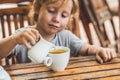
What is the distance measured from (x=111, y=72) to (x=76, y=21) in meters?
0.61

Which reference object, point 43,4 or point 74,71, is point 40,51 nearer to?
point 74,71

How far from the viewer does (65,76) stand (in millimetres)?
949

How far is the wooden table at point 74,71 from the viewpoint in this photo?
0.94 metres

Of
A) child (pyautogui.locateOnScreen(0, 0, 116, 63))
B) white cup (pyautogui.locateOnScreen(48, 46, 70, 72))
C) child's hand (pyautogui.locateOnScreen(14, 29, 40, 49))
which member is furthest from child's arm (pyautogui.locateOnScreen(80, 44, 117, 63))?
child's hand (pyautogui.locateOnScreen(14, 29, 40, 49))

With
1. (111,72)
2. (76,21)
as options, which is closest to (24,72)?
(111,72)

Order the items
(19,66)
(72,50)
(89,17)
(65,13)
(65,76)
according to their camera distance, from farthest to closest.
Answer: (89,17)
(72,50)
(65,13)
(19,66)
(65,76)

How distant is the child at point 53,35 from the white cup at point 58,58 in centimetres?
10

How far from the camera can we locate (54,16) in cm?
114

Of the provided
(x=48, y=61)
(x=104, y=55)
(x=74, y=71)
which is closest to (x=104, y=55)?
(x=104, y=55)

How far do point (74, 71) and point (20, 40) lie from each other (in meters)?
0.24

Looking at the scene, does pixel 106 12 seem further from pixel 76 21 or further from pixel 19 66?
pixel 19 66

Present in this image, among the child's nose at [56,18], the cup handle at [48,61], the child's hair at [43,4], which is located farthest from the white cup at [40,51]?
the child's hair at [43,4]

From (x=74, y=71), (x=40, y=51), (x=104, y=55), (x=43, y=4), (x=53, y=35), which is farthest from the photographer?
(x=53, y=35)

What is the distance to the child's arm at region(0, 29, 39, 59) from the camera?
2.92 feet
